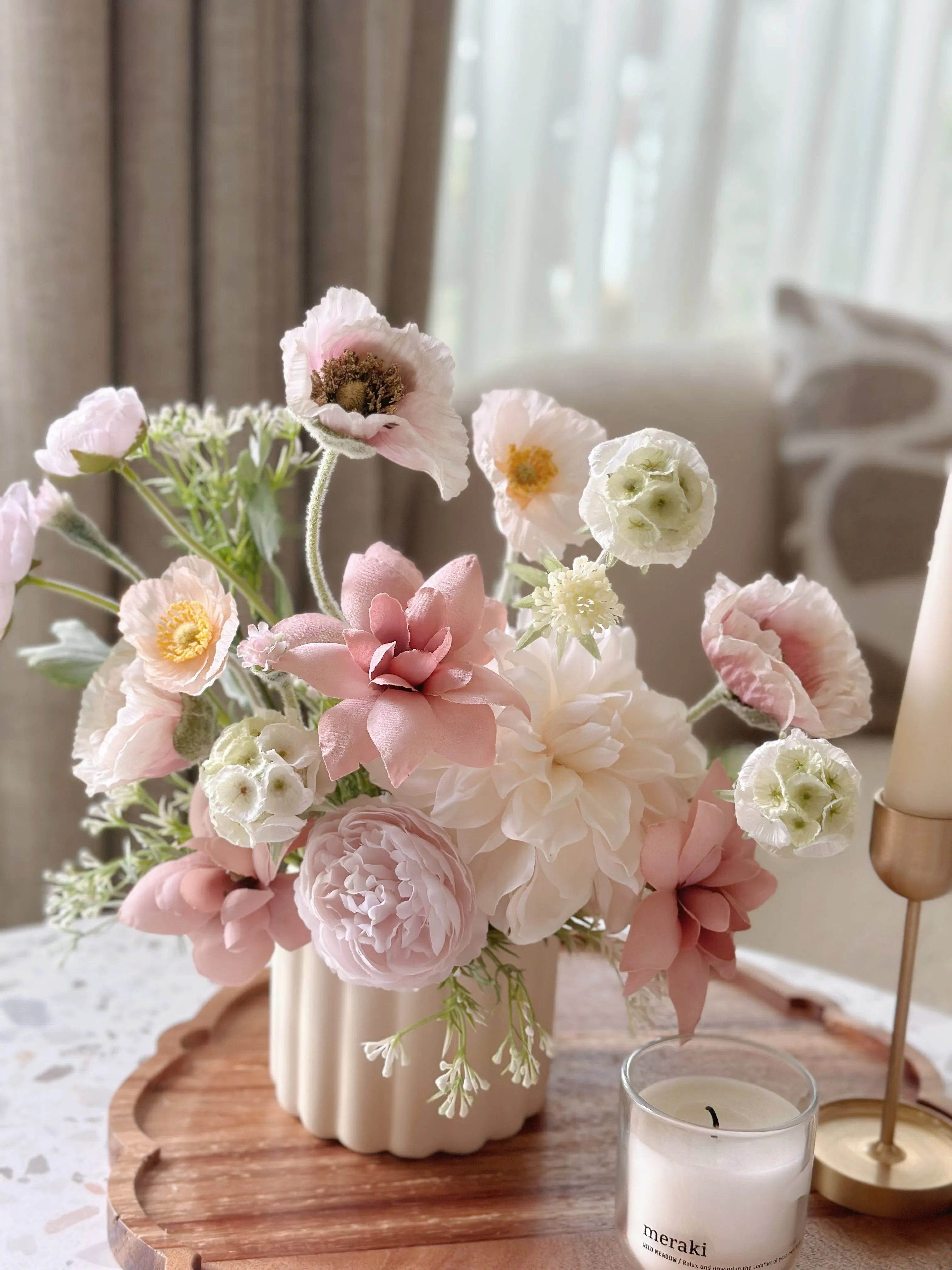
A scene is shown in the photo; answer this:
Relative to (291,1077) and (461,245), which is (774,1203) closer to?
(291,1077)

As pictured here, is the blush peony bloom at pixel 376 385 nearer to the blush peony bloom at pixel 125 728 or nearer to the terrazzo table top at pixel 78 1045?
the blush peony bloom at pixel 125 728

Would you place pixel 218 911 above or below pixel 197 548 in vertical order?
below

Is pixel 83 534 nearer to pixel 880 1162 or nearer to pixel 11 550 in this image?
pixel 11 550

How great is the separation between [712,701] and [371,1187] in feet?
0.99

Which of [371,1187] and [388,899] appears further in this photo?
[371,1187]

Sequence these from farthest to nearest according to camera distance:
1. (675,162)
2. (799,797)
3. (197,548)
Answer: (675,162)
(197,548)
(799,797)

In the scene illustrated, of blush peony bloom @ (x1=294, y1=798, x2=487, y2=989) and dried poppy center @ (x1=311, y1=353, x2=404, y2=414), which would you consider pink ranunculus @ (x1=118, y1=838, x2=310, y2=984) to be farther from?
dried poppy center @ (x1=311, y1=353, x2=404, y2=414)

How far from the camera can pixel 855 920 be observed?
122cm

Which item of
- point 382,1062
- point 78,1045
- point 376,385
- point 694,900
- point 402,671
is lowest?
point 78,1045

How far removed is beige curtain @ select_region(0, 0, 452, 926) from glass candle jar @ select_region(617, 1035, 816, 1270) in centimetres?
96

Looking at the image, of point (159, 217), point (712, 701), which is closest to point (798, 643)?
point (712, 701)

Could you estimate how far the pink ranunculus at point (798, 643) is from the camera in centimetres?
54

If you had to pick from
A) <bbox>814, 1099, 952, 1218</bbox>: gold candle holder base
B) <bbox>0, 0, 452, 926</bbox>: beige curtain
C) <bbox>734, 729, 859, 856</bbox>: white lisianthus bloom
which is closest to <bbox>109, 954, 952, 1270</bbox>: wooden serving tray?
<bbox>814, 1099, 952, 1218</bbox>: gold candle holder base

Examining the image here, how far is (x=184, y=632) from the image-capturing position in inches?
20.6
